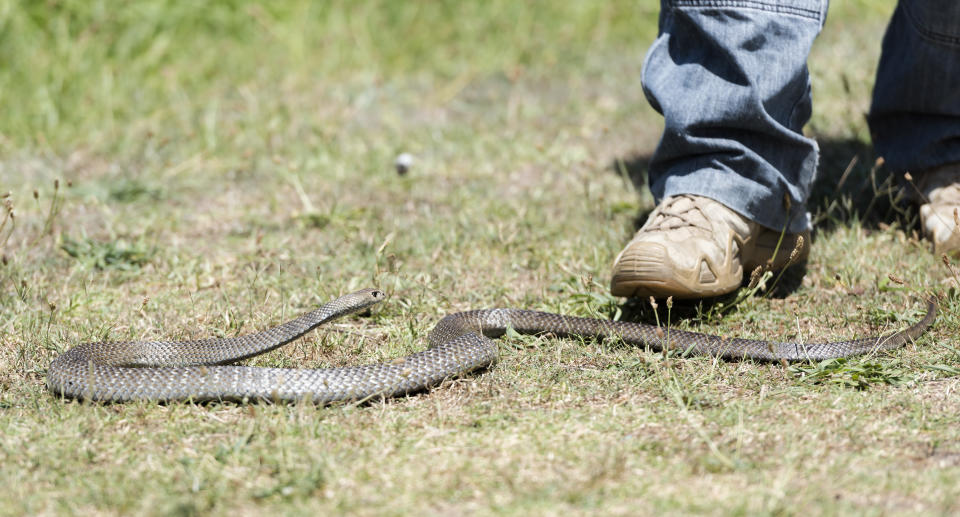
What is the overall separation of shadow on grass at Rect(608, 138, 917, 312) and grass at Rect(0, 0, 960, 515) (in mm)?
25

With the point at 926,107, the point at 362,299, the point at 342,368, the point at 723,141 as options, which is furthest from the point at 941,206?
the point at 342,368

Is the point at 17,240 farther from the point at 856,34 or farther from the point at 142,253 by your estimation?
the point at 856,34

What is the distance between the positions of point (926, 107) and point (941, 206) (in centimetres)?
47

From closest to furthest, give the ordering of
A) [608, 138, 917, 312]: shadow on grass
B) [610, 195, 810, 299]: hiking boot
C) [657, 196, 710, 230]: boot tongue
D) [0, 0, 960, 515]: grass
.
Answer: [0, 0, 960, 515]: grass, [610, 195, 810, 299]: hiking boot, [657, 196, 710, 230]: boot tongue, [608, 138, 917, 312]: shadow on grass

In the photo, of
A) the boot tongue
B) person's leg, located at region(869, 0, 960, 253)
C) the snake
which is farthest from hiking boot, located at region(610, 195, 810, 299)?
person's leg, located at region(869, 0, 960, 253)

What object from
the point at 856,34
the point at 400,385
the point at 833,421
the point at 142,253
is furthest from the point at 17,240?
the point at 856,34

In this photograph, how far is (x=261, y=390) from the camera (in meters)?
2.97

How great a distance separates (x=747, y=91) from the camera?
3.50 metres

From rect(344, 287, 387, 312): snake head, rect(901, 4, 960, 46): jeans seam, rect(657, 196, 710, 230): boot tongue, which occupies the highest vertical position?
rect(901, 4, 960, 46): jeans seam

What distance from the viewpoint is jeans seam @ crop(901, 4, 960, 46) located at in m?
4.01

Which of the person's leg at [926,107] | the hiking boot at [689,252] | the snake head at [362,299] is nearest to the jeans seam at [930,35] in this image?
the person's leg at [926,107]

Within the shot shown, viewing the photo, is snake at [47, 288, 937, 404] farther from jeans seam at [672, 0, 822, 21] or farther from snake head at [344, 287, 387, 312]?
jeans seam at [672, 0, 822, 21]

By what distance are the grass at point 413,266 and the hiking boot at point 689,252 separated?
0.78 ft

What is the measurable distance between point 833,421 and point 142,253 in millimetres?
3171
